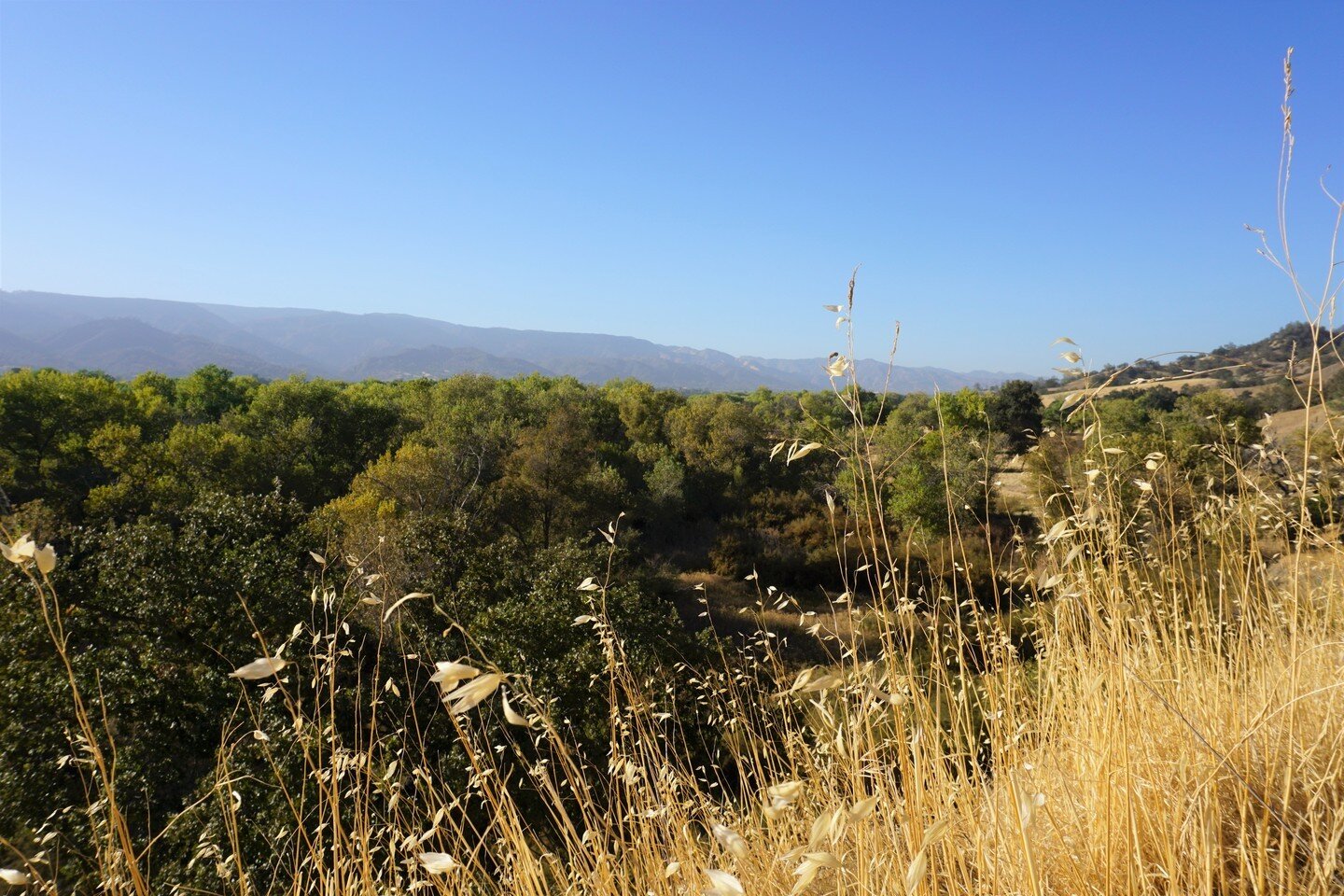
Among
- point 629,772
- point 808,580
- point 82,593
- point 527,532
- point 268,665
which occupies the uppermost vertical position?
point 268,665

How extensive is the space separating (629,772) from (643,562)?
14.5 metres

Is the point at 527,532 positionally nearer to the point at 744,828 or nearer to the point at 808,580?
the point at 808,580

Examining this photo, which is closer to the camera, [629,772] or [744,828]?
[629,772]

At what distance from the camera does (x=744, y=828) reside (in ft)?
6.23

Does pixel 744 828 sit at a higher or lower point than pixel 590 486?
higher

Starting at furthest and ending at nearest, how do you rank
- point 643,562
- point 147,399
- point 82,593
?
point 147,399
point 643,562
point 82,593

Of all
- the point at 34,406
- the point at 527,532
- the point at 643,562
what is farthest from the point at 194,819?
the point at 34,406

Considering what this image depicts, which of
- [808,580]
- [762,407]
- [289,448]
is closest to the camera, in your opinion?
[808,580]

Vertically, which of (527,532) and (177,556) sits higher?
(177,556)

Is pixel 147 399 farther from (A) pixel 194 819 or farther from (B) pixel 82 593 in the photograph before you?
(A) pixel 194 819

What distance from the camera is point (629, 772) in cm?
171

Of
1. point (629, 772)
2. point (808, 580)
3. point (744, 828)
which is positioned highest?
point (629, 772)

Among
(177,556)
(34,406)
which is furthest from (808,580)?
(34,406)

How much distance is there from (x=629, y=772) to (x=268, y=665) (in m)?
1.01
